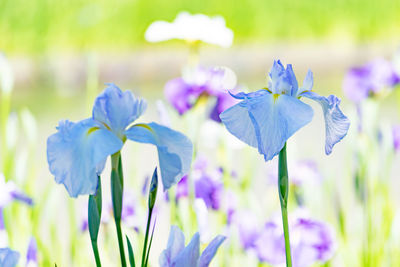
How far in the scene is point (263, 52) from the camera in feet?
13.0

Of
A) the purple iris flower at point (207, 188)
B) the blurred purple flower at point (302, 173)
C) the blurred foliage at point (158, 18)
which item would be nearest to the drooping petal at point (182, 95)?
the purple iris flower at point (207, 188)

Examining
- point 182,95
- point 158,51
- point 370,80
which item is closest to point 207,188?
point 182,95

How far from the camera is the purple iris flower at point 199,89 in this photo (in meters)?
1.05

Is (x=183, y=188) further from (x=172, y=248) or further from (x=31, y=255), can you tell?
(x=172, y=248)

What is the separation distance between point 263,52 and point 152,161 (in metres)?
1.67

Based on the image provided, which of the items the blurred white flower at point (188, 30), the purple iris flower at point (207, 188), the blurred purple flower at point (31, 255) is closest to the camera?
the blurred purple flower at point (31, 255)

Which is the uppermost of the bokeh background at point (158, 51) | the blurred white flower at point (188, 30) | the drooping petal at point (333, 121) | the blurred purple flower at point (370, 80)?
the bokeh background at point (158, 51)

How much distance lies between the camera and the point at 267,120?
17.3 inches

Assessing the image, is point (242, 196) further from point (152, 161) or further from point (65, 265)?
point (152, 161)

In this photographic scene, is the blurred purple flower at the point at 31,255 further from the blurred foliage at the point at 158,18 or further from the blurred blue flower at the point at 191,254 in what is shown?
the blurred foliage at the point at 158,18

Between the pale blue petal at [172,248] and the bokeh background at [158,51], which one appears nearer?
the pale blue petal at [172,248]

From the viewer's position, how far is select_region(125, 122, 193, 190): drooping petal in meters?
0.44

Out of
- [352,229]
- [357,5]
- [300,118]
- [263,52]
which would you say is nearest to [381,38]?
[357,5]

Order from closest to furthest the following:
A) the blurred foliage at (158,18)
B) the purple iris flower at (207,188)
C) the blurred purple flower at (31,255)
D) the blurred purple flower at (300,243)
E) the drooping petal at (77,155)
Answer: the drooping petal at (77,155)
the blurred purple flower at (31,255)
the blurred purple flower at (300,243)
the purple iris flower at (207,188)
the blurred foliage at (158,18)
